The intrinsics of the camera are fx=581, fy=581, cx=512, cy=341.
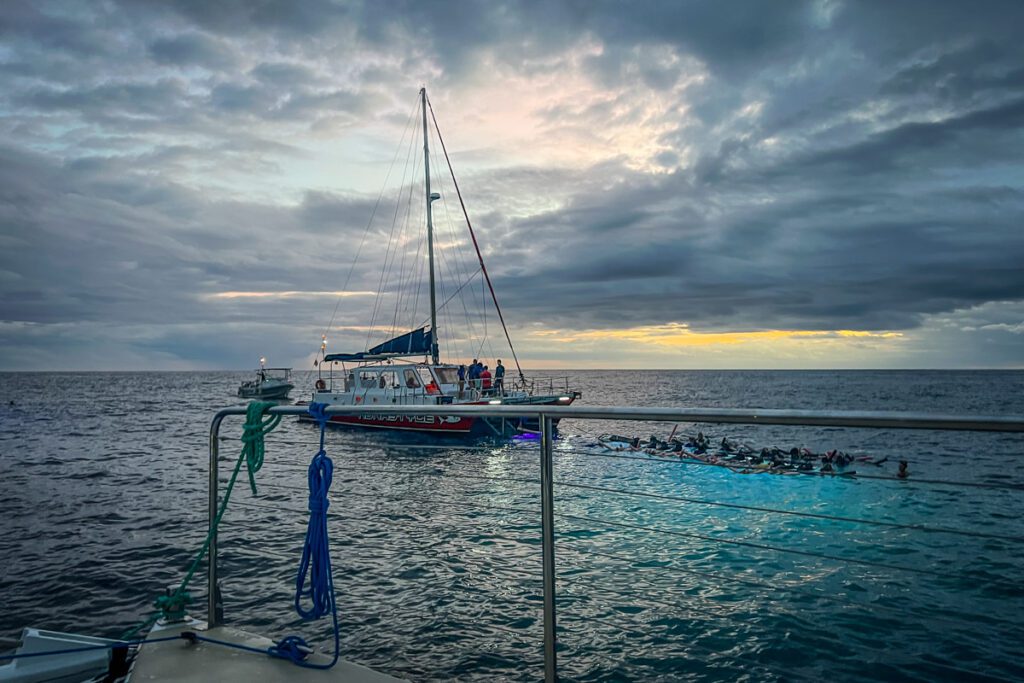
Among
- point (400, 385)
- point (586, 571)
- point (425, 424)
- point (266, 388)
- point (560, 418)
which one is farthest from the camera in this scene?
point (266, 388)

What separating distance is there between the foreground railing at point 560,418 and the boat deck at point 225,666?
0.28m

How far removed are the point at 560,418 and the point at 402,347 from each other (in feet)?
75.1

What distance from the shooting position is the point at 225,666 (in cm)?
247

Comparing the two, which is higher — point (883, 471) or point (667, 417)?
point (667, 417)

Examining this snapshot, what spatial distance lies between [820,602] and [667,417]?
562 cm

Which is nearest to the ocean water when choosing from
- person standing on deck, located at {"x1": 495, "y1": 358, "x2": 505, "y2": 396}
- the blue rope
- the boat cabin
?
the blue rope

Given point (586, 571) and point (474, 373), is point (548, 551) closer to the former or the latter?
point (586, 571)

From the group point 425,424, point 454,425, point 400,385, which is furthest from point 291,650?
point 400,385

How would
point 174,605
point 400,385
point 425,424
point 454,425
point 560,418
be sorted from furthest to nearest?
point 400,385
point 425,424
point 454,425
point 174,605
point 560,418

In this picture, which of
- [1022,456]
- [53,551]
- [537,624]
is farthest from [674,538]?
[1022,456]

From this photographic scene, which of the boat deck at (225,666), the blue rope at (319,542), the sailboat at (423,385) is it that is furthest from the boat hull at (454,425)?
the blue rope at (319,542)

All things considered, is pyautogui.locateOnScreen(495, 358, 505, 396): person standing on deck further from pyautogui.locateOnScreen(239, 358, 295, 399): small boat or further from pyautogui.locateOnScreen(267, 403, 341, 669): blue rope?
pyautogui.locateOnScreen(239, 358, 295, 399): small boat

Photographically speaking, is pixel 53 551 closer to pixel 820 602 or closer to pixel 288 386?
pixel 820 602

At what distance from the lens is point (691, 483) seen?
13938 millimetres
